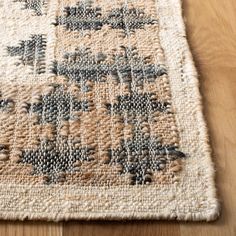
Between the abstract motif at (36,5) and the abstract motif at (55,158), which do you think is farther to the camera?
the abstract motif at (36,5)

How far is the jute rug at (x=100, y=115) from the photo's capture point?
2.18 feet

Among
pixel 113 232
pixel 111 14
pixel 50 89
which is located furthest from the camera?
pixel 111 14

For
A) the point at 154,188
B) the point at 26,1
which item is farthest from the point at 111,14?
the point at 154,188

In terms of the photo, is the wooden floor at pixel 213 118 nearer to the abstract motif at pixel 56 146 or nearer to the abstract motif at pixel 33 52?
the abstract motif at pixel 56 146

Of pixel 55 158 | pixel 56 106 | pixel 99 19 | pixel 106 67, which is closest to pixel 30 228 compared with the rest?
pixel 55 158

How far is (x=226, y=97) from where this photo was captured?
2.64 ft

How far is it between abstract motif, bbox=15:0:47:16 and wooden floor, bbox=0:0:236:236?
317 mm

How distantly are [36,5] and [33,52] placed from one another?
0.45 ft

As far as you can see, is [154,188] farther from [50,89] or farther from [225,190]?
[50,89]

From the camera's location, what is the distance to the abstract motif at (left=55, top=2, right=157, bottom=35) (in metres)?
0.88

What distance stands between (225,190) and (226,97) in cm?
20

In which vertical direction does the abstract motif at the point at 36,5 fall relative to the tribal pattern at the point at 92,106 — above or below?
A: above

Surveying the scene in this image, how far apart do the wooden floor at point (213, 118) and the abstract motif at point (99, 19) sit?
11 cm

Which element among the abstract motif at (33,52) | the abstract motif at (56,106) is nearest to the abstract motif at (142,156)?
the abstract motif at (56,106)
